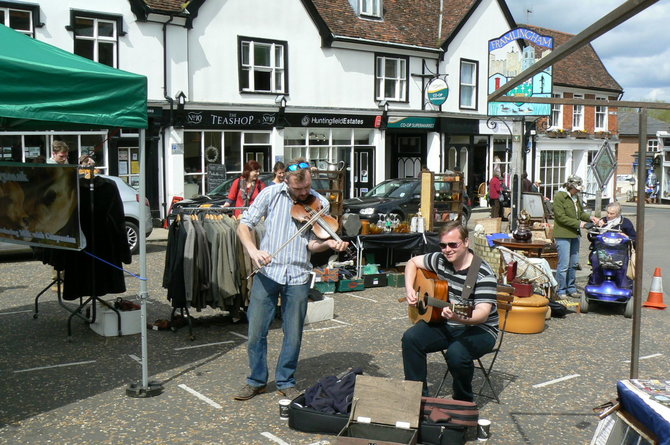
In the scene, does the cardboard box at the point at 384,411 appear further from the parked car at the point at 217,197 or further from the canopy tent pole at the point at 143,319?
the parked car at the point at 217,197

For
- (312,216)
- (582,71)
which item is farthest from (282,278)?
(582,71)

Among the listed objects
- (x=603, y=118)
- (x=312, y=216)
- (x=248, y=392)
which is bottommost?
(x=248, y=392)

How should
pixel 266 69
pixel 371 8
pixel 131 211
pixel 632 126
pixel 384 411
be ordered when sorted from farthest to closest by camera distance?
pixel 632 126 → pixel 371 8 → pixel 266 69 → pixel 131 211 → pixel 384 411

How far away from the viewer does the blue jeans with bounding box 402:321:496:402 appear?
17.6ft

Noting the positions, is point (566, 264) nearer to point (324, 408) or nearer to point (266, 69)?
point (324, 408)

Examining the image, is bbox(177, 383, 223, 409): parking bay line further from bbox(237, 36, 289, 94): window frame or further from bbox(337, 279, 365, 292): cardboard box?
bbox(237, 36, 289, 94): window frame

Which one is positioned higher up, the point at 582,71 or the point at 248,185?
the point at 582,71

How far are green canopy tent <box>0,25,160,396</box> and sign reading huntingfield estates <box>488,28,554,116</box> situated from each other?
→ 355 inches

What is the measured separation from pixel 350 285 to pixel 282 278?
16.9 ft

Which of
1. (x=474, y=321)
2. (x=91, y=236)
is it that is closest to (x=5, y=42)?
(x=91, y=236)

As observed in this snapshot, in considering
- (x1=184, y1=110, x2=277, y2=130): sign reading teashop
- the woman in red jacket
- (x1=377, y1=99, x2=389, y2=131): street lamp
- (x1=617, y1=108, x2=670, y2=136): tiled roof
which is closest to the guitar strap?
the woman in red jacket

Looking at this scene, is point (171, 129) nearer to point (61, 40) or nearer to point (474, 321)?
point (61, 40)

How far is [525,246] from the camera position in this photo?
10461mm

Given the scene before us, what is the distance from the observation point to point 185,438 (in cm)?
512
